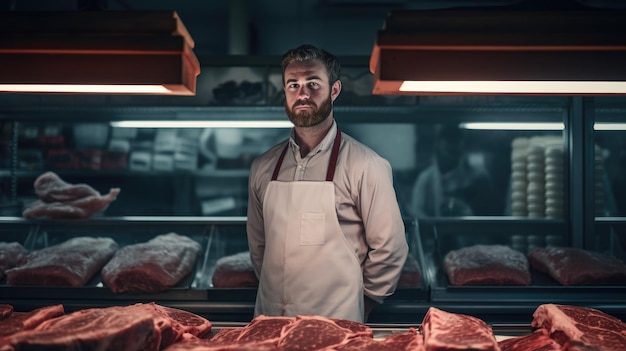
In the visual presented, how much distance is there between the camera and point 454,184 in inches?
194

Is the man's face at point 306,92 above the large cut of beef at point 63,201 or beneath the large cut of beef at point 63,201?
above

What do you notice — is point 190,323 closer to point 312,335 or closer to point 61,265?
point 312,335

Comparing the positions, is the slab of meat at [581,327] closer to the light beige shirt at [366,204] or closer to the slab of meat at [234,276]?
the light beige shirt at [366,204]

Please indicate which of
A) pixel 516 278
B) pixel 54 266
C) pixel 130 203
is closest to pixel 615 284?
pixel 516 278

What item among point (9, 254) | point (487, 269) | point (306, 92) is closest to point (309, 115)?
point (306, 92)

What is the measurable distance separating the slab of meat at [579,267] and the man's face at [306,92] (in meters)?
1.75

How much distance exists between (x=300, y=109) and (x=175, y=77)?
1080 mm

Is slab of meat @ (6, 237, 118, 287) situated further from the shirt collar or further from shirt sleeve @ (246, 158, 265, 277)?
the shirt collar

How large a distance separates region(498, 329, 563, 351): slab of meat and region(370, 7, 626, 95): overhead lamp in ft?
3.03

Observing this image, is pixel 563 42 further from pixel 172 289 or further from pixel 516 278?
pixel 172 289

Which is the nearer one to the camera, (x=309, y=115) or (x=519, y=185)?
(x=309, y=115)

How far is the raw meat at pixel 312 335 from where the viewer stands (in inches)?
69.4

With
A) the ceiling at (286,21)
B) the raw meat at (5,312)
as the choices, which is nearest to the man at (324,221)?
the raw meat at (5,312)

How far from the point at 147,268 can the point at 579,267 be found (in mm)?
2588
